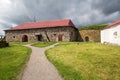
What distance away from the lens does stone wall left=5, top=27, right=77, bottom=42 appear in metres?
36.4

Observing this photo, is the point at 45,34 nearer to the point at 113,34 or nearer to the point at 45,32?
the point at 45,32

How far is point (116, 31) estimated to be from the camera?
22062mm

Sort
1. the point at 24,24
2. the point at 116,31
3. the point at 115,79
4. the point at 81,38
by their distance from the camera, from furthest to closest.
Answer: the point at 24,24, the point at 81,38, the point at 116,31, the point at 115,79

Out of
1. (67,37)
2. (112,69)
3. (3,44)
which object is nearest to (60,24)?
(67,37)

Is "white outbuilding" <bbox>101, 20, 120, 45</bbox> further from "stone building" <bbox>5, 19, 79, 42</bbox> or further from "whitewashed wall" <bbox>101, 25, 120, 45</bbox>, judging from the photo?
"stone building" <bbox>5, 19, 79, 42</bbox>

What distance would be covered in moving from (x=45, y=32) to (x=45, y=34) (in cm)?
53

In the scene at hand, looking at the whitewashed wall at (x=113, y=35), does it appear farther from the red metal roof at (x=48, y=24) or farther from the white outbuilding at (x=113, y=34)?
the red metal roof at (x=48, y=24)

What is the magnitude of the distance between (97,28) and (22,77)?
33.0 metres

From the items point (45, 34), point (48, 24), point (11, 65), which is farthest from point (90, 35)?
point (11, 65)

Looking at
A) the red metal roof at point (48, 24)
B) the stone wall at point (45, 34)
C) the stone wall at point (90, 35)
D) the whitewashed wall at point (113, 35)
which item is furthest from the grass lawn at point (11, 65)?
the stone wall at point (90, 35)

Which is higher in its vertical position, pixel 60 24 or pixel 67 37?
pixel 60 24

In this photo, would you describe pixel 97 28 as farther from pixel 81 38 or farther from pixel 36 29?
pixel 36 29

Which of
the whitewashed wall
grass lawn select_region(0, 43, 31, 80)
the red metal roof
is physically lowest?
grass lawn select_region(0, 43, 31, 80)

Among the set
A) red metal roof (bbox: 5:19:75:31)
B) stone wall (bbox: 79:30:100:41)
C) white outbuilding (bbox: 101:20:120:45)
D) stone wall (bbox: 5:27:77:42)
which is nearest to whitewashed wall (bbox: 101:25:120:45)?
white outbuilding (bbox: 101:20:120:45)
